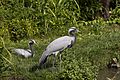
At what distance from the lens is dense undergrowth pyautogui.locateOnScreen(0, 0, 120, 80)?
6.64 meters

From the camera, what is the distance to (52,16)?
9391 mm

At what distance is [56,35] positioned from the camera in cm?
907

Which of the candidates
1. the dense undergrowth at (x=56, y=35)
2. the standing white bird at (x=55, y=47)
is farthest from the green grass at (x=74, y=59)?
the standing white bird at (x=55, y=47)

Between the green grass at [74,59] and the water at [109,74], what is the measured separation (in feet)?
0.31

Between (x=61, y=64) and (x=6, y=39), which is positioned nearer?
(x=61, y=64)

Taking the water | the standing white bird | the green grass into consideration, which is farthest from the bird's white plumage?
the water

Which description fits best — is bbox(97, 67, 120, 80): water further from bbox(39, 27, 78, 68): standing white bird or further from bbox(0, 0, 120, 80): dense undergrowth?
bbox(39, 27, 78, 68): standing white bird

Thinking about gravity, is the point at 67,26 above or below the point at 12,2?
below

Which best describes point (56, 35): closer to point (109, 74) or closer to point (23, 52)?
point (23, 52)

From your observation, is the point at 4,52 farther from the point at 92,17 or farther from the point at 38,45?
the point at 92,17

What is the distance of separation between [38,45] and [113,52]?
1.45m

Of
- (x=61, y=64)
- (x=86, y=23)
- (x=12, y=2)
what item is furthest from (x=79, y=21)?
(x=61, y=64)

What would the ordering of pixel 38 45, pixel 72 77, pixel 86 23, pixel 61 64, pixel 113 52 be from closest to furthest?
pixel 72 77 < pixel 61 64 < pixel 113 52 < pixel 38 45 < pixel 86 23

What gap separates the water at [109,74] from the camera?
23.0 ft
